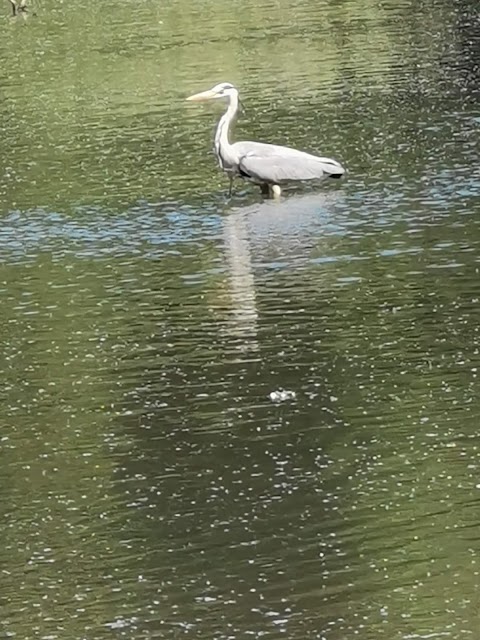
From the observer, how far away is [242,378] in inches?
425

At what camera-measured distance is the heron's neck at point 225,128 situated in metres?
17.2

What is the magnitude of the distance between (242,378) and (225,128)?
712cm

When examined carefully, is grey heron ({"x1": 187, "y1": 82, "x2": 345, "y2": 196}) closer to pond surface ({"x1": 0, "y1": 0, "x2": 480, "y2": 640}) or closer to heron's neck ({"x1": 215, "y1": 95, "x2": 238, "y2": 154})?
heron's neck ({"x1": 215, "y1": 95, "x2": 238, "y2": 154})

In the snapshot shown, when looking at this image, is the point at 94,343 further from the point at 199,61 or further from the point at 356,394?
the point at 199,61

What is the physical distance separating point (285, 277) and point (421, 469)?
4869 millimetres

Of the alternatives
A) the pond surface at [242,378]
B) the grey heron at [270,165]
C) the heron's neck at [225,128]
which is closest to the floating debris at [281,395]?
the pond surface at [242,378]

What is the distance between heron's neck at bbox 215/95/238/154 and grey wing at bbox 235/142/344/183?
0.72 ft

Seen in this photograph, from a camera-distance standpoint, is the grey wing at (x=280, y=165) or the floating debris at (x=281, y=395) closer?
the floating debris at (x=281, y=395)

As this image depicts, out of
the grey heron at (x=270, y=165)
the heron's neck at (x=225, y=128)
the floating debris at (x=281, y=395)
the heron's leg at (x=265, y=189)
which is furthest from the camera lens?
the heron's neck at (x=225, y=128)

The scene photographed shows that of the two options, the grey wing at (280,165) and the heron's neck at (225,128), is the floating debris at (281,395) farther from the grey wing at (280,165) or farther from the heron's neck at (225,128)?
the heron's neck at (225,128)

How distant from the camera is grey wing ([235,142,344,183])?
54.6 ft

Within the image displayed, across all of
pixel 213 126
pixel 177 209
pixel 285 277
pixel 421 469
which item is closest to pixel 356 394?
pixel 421 469

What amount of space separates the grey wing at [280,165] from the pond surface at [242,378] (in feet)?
0.78

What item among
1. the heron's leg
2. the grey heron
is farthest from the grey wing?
the heron's leg
